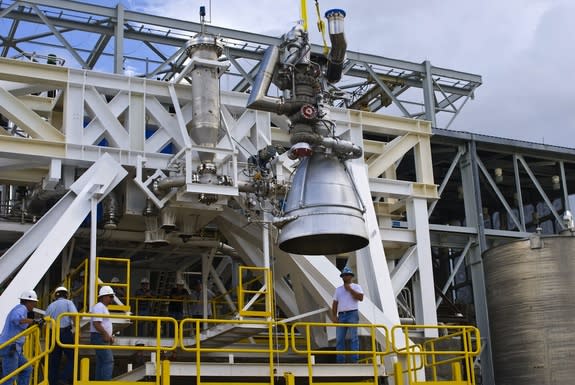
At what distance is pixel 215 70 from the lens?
19.6 meters

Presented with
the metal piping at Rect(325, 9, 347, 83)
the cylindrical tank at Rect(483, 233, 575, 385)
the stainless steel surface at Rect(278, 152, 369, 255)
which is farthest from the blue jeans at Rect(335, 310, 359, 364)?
the cylindrical tank at Rect(483, 233, 575, 385)

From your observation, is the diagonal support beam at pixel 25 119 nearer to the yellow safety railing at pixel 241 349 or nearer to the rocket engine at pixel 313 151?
the yellow safety railing at pixel 241 349

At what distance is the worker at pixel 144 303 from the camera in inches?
992

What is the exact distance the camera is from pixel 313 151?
51.6 ft

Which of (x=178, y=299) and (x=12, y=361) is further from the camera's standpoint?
(x=178, y=299)

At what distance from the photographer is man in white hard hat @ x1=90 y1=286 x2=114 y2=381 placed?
47.4 feet

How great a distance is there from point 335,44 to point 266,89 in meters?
1.59

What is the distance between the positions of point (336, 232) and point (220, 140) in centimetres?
654

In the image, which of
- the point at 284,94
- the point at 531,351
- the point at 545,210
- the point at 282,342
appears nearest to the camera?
the point at 284,94

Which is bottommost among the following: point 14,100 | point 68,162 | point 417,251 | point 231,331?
point 231,331

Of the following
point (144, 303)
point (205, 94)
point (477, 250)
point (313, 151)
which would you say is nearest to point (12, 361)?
point (313, 151)

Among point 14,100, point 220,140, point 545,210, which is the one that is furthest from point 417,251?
point 545,210

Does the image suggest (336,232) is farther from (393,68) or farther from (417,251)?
(393,68)

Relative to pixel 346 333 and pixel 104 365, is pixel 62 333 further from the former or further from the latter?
pixel 346 333
